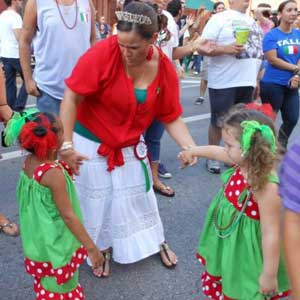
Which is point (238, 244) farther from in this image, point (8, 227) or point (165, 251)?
point (8, 227)

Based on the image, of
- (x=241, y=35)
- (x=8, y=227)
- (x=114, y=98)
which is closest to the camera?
(x=114, y=98)

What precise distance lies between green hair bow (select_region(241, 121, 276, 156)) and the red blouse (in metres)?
0.81

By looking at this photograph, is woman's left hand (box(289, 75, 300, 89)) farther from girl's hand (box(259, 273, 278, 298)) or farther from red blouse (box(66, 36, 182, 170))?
girl's hand (box(259, 273, 278, 298))

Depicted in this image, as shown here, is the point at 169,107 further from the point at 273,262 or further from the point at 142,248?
the point at 273,262

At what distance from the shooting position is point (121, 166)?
2752 mm

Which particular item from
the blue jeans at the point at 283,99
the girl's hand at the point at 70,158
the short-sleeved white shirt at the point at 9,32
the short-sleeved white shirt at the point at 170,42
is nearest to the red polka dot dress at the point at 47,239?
the girl's hand at the point at 70,158

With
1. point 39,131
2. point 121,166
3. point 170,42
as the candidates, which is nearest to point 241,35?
point 170,42

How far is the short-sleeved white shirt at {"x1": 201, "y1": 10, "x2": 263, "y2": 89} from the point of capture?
4484 mm

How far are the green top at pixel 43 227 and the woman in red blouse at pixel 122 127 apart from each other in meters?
0.32

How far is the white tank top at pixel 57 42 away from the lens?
3053 millimetres

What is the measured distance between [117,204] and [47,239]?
0.81 metres

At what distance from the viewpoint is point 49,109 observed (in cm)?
320

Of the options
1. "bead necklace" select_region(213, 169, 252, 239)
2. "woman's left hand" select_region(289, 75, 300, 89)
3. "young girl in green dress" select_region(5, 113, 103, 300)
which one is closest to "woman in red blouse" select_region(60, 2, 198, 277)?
"young girl in green dress" select_region(5, 113, 103, 300)

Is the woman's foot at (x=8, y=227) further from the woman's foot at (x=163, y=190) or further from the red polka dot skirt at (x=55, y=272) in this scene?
the woman's foot at (x=163, y=190)
